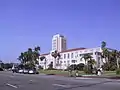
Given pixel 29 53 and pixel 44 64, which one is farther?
pixel 44 64

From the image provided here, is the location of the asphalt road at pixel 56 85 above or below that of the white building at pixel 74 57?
below

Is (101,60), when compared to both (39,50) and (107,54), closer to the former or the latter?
(107,54)

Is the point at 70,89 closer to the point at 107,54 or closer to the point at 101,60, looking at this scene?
the point at 107,54

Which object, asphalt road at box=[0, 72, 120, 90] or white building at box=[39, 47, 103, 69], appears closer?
asphalt road at box=[0, 72, 120, 90]

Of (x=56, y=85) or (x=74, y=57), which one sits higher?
(x=74, y=57)

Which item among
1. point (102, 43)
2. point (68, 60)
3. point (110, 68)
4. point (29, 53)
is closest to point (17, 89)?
point (110, 68)

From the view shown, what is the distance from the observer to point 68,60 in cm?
15050

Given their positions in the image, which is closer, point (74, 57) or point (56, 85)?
point (56, 85)

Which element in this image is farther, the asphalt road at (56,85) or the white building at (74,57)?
the white building at (74,57)

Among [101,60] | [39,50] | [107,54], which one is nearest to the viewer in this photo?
[107,54]

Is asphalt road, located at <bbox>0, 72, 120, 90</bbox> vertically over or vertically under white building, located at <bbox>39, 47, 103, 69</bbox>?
under

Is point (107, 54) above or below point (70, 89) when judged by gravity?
above

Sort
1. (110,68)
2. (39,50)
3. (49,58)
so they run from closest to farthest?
1. (110,68)
2. (39,50)
3. (49,58)

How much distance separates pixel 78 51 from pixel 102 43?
99.8 feet
